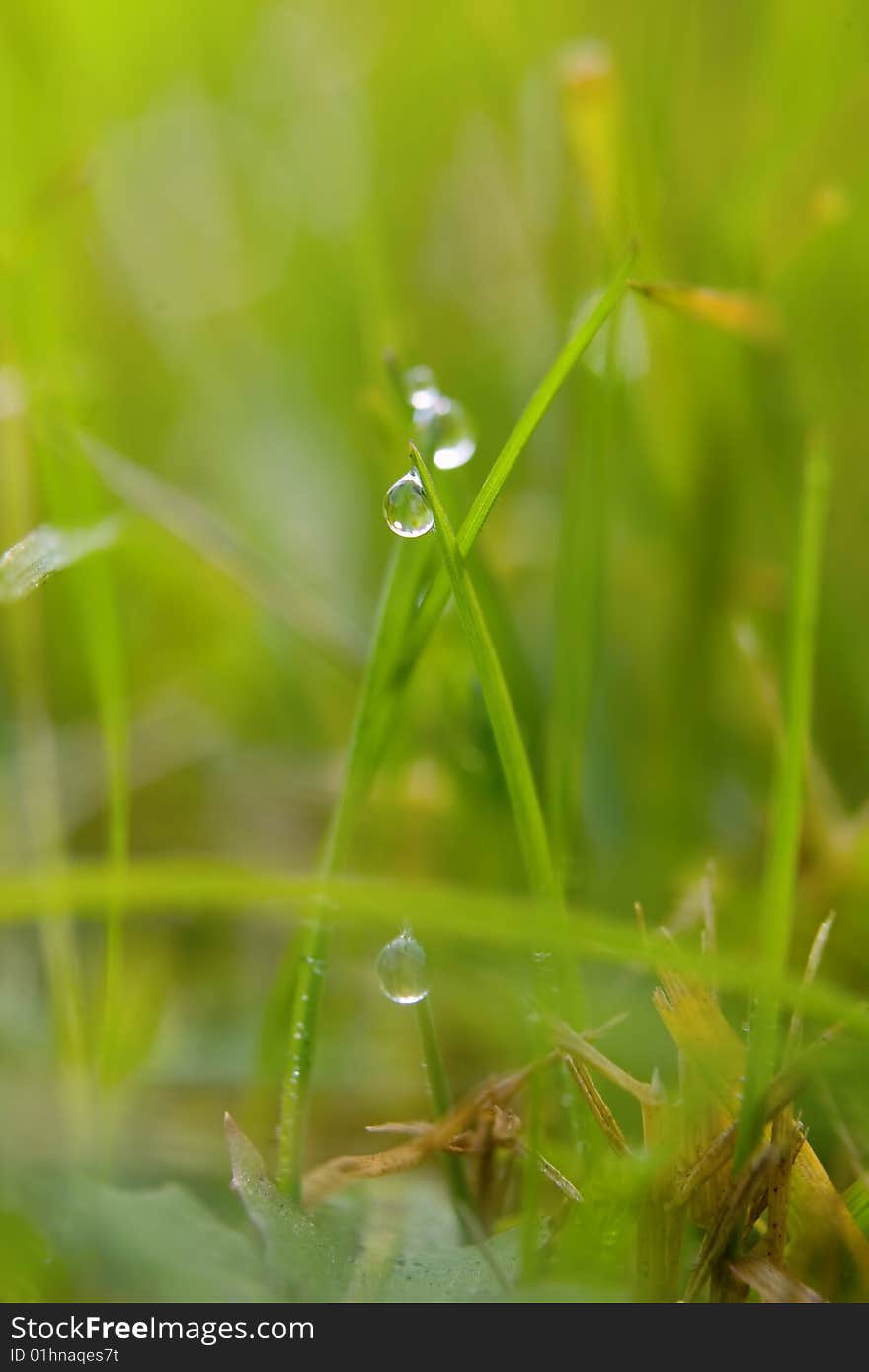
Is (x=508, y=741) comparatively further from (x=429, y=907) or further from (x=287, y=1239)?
(x=287, y=1239)

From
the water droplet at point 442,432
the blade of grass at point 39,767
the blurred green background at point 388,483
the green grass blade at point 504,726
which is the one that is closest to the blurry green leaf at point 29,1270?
the blurred green background at point 388,483

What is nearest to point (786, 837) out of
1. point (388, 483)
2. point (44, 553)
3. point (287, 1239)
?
point (287, 1239)

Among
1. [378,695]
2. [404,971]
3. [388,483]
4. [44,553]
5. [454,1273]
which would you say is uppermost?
[388,483]

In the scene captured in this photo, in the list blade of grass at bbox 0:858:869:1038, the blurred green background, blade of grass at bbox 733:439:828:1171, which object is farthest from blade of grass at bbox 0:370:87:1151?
blade of grass at bbox 733:439:828:1171

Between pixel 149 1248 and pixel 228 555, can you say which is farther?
pixel 228 555

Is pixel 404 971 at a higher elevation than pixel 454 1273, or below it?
higher

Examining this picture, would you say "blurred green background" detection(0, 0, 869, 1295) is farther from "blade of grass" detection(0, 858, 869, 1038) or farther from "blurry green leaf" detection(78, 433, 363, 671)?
"blade of grass" detection(0, 858, 869, 1038)

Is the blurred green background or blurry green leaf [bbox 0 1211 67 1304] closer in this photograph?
blurry green leaf [bbox 0 1211 67 1304]
